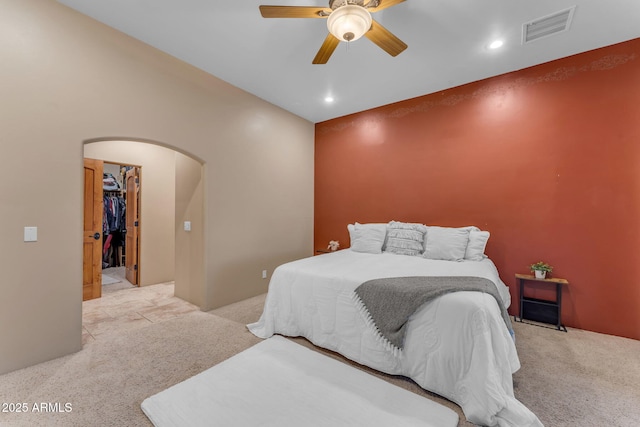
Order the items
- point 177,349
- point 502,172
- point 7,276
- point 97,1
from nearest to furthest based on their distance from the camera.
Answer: point 7,276 → point 97,1 → point 177,349 → point 502,172

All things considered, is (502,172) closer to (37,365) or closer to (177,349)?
(177,349)

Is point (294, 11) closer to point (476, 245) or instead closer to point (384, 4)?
point (384, 4)

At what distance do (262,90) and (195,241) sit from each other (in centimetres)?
233

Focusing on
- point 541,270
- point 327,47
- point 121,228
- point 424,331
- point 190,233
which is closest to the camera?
point 424,331

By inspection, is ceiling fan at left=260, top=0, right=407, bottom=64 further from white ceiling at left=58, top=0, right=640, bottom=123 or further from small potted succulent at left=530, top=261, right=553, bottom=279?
small potted succulent at left=530, top=261, right=553, bottom=279

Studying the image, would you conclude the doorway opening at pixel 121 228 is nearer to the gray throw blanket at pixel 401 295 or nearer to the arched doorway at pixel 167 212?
the arched doorway at pixel 167 212

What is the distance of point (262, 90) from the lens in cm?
383

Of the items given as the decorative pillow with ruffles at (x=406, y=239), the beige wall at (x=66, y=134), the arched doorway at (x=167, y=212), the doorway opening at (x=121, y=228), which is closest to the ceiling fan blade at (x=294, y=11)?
the beige wall at (x=66, y=134)

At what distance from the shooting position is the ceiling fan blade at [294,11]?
1.93 metres

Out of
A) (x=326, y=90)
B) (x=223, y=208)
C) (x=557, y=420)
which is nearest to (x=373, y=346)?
(x=557, y=420)

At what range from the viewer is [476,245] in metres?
3.18

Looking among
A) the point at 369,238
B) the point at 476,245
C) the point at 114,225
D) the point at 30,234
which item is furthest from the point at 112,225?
the point at 476,245

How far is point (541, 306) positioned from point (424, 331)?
2.22 meters

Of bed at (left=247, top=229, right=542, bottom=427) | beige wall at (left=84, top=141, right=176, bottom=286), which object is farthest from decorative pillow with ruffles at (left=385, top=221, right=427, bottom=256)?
beige wall at (left=84, top=141, right=176, bottom=286)
